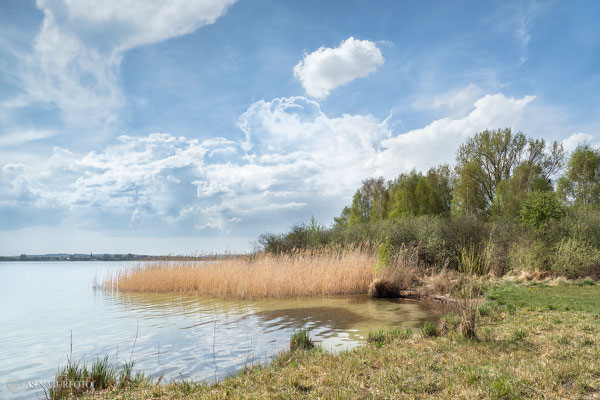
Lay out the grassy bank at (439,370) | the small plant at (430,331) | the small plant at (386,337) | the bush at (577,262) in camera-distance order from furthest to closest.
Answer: the bush at (577,262) → the small plant at (430,331) → the small plant at (386,337) → the grassy bank at (439,370)

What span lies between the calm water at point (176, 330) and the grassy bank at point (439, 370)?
1054mm

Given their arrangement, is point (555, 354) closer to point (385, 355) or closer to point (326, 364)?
point (385, 355)

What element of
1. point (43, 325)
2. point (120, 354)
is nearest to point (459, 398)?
point (120, 354)

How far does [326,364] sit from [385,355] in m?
0.87

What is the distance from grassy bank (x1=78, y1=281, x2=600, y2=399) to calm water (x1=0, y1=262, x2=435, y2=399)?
1.05 meters

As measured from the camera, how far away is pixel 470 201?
3181 cm

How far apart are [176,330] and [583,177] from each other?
33660mm

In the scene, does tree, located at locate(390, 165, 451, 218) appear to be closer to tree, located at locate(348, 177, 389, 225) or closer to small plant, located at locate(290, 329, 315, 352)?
tree, located at locate(348, 177, 389, 225)

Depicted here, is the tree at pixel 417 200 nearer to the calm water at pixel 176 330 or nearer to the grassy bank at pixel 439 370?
the calm water at pixel 176 330

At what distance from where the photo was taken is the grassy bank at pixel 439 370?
3.82 m

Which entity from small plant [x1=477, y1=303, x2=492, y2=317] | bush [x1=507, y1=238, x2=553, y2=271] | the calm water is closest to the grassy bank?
the calm water

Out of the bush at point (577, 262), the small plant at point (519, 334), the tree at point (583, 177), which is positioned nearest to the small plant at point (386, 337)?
the small plant at point (519, 334)

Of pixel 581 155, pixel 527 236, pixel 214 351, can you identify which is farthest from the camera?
pixel 581 155

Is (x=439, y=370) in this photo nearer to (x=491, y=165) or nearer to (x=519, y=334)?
(x=519, y=334)
